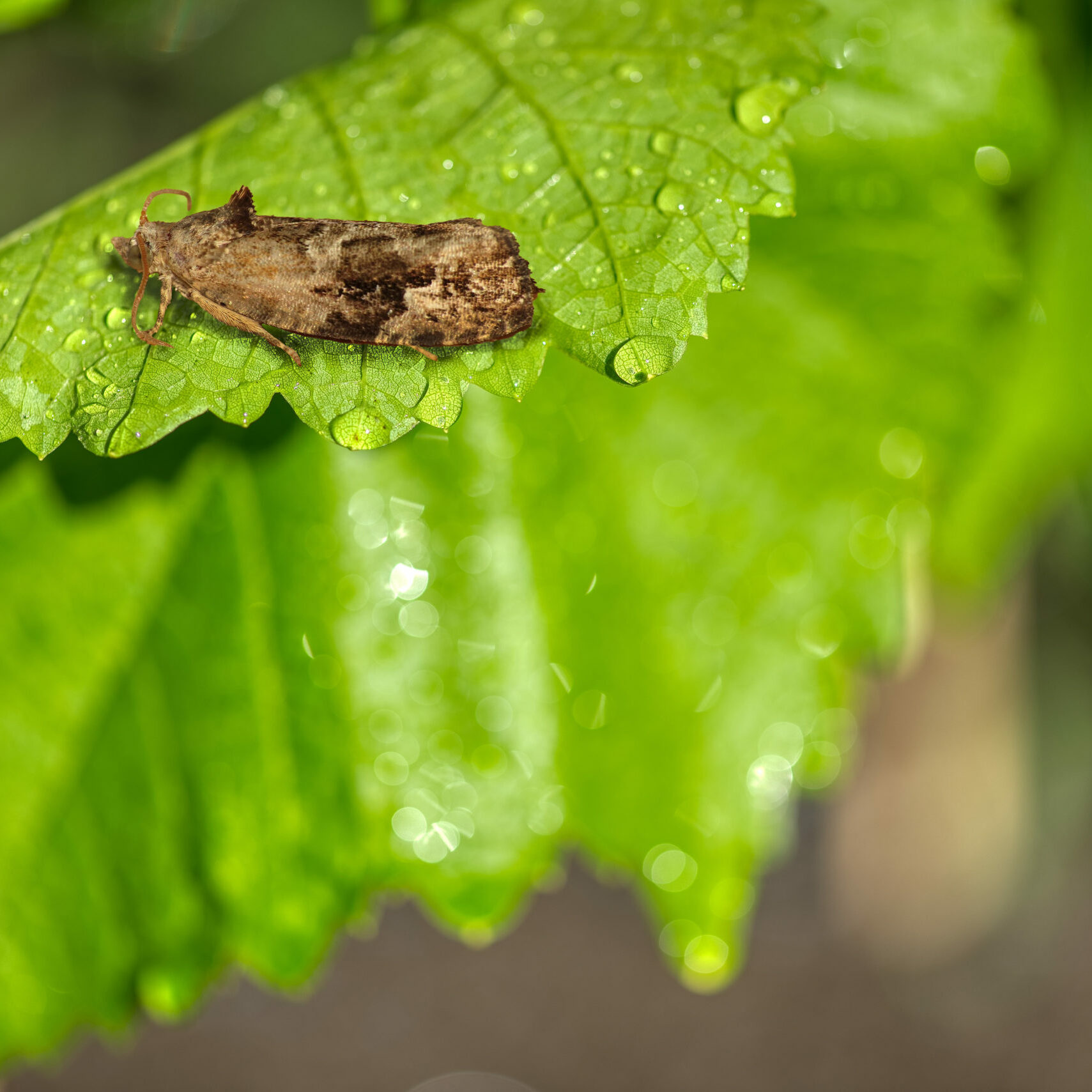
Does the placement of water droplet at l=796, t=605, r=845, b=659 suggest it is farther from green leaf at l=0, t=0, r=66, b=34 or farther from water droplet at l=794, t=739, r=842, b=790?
green leaf at l=0, t=0, r=66, b=34

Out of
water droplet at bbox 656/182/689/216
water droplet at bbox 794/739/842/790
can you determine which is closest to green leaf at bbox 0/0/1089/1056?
water droplet at bbox 794/739/842/790

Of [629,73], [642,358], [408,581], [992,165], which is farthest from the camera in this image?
[408,581]

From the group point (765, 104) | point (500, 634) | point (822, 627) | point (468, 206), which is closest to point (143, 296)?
point (468, 206)

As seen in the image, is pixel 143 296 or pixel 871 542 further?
pixel 871 542

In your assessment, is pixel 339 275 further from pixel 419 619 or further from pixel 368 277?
pixel 419 619

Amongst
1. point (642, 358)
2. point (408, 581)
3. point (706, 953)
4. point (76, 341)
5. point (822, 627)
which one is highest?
point (76, 341)

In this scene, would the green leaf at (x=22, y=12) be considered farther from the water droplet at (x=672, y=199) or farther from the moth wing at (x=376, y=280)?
the water droplet at (x=672, y=199)
